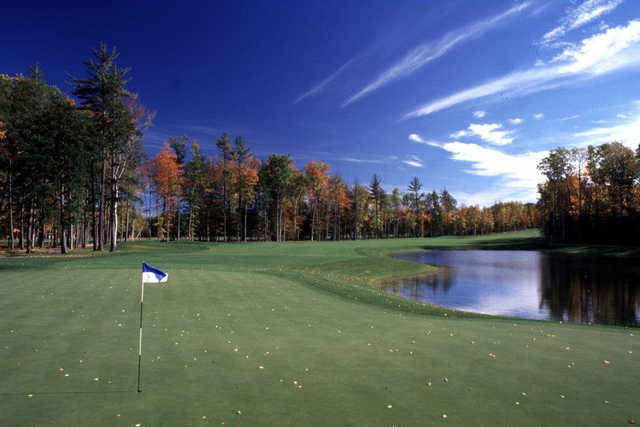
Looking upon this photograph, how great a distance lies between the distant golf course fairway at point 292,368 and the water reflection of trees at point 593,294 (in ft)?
28.2

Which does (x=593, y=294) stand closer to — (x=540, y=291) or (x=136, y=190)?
(x=540, y=291)

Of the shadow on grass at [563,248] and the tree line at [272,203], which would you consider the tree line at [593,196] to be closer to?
the shadow on grass at [563,248]

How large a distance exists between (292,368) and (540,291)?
2247 cm

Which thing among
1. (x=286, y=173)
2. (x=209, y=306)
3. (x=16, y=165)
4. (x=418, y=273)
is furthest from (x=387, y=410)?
(x=286, y=173)

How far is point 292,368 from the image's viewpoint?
251 inches

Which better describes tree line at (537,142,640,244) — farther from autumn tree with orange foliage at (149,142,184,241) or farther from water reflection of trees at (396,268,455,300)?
autumn tree with orange foliage at (149,142,184,241)

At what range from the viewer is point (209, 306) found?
1144cm

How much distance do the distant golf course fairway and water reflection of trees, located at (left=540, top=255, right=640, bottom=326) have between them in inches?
339

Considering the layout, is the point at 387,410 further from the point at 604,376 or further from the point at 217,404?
the point at 604,376

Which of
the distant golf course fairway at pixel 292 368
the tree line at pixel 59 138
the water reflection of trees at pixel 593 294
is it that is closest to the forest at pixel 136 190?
the tree line at pixel 59 138

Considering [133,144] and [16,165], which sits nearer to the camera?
[16,165]

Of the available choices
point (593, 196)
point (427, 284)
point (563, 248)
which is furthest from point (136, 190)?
point (593, 196)

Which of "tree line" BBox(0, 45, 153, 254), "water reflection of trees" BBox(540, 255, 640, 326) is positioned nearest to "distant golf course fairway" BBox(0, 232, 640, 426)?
"water reflection of trees" BBox(540, 255, 640, 326)

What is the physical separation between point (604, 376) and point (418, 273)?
26.5 meters
